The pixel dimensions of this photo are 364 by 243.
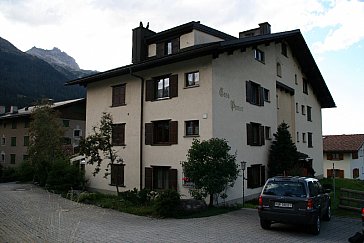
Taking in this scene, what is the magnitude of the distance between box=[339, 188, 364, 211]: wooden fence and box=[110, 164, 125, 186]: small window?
12287mm

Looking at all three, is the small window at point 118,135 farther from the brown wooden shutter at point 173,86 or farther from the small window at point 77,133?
the small window at point 77,133

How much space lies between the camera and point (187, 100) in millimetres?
17953

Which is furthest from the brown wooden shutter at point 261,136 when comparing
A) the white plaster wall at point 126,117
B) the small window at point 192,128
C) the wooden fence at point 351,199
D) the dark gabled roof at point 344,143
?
the dark gabled roof at point 344,143

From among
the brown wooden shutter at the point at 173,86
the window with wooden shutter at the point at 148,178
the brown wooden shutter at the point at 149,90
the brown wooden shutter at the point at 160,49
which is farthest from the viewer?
the brown wooden shutter at the point at 160,49

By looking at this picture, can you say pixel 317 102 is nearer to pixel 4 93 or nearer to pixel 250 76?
Result: pixel 250 76

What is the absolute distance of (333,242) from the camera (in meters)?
9.99

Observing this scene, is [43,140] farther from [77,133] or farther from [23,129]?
[23,129]

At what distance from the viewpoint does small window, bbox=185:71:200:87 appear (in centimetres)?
1777

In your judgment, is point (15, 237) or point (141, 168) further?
point (141, 168)

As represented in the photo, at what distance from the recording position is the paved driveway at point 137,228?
10.2 m

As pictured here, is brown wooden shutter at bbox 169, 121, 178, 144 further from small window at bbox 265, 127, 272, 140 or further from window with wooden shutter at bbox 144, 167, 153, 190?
small window at bbox 265, 127, 272, 140

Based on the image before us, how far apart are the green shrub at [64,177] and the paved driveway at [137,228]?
6.07 meters

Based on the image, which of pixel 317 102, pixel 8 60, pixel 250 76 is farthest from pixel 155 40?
pixel 8 60

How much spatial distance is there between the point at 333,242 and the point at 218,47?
9.65m
